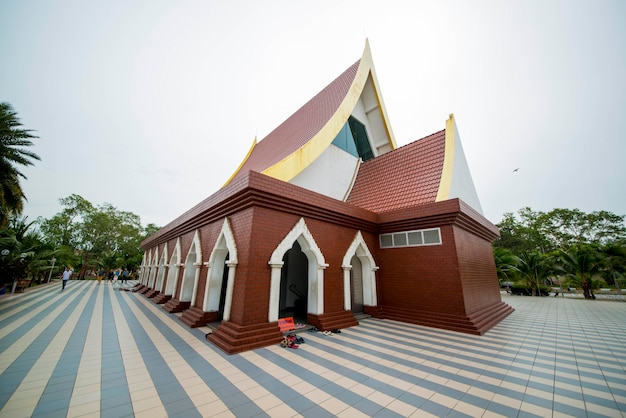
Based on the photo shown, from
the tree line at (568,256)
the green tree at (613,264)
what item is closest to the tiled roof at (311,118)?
the tree line at (568,256)

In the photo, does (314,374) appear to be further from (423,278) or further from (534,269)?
(534,269)

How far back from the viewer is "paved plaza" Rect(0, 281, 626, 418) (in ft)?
8.57

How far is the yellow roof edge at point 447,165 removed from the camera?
7.11 meters

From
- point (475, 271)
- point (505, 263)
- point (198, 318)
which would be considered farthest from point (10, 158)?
point (505, 263)

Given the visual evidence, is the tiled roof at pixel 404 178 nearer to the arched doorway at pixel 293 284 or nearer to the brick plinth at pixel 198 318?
the arched doorway at pixel 293 284

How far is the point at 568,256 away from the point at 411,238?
54.8 ft

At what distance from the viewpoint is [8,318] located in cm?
632

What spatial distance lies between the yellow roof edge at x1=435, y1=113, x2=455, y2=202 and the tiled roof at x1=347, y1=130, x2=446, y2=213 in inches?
6.8

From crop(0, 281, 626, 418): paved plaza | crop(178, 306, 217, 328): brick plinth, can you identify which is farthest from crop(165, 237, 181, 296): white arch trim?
crop(0, 281, 626, 418): paved plaza

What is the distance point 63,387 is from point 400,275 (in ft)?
24.1

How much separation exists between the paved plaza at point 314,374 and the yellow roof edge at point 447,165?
387 cm

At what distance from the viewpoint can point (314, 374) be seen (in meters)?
3.44

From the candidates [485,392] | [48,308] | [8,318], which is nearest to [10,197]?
[48,308]

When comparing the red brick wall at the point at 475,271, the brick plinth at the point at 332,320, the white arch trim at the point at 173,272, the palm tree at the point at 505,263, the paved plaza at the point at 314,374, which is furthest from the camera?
the palm tree at the point at 505,263
